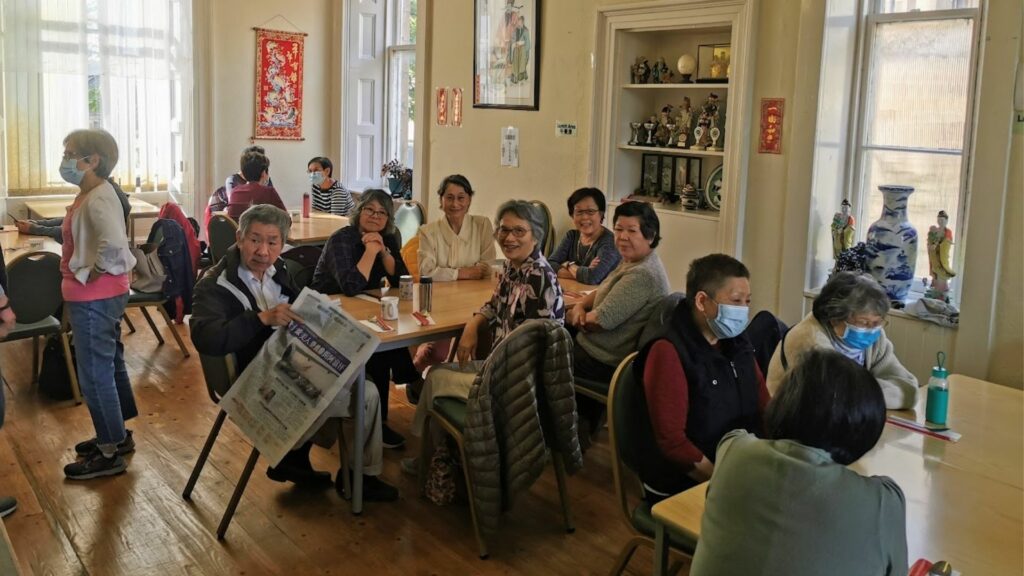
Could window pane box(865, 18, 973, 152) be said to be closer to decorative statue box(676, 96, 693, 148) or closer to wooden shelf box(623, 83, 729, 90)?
wooden shelf box(623, 83, 729, 90)

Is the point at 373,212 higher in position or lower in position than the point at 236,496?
higher

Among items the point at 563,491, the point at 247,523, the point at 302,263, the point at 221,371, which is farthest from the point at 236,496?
the point at 302,263

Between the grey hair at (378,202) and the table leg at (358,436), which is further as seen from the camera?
the grey hair at (378,202)

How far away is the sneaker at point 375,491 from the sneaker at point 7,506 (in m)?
1.21

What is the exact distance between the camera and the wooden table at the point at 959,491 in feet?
6.33

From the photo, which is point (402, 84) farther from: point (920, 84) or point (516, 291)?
point (516, 291)

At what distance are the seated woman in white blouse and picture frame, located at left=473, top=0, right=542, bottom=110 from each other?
1745mm

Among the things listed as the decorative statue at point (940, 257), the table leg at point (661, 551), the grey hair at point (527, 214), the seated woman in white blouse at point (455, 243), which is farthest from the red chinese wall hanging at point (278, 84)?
the table leg at point (661, 551)

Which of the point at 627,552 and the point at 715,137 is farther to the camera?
the point at 715,137

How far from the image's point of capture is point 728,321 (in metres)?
2.51

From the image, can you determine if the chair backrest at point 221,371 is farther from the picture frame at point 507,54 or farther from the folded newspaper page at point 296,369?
the picture frame at point 507,54

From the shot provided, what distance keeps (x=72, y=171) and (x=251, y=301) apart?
3.21 feet

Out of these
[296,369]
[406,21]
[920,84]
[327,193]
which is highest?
[406,21]

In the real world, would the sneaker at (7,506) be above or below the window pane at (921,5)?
below
